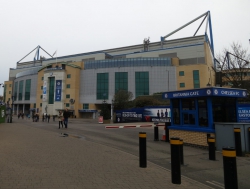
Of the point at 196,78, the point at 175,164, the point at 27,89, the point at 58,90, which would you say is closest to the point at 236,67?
the point at 175,164

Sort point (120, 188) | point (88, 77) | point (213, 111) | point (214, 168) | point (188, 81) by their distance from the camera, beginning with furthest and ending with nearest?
1. point (88, 77)
2. point (188, 81)
3. point (213, 111)
4. point (214, 168)
5. point (120, 188)

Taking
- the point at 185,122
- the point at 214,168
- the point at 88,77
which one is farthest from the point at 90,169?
the point at 88,77

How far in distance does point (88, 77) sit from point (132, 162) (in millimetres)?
64314

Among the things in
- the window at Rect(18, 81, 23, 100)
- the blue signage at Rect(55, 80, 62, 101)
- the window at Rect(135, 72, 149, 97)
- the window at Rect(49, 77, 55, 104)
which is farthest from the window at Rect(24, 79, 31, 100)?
the window at Rect(135, 72, 149, 97)

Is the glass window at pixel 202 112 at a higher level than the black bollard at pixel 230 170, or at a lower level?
higher

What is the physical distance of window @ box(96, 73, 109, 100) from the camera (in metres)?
66.0

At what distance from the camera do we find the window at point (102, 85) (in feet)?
217

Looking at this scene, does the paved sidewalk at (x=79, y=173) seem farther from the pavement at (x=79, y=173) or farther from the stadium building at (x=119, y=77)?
the stadium building at (x=119, y=77)

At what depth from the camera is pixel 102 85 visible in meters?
66.8

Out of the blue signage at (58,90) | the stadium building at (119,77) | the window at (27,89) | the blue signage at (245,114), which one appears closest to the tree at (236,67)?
the blue signage at (245,114)

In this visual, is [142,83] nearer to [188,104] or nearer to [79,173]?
[188,104]

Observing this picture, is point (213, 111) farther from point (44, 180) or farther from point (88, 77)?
point (88, 77)

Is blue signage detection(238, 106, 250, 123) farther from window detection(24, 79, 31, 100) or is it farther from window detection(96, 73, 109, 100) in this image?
window detection(24, 79, 31, 100)

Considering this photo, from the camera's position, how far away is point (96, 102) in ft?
218
